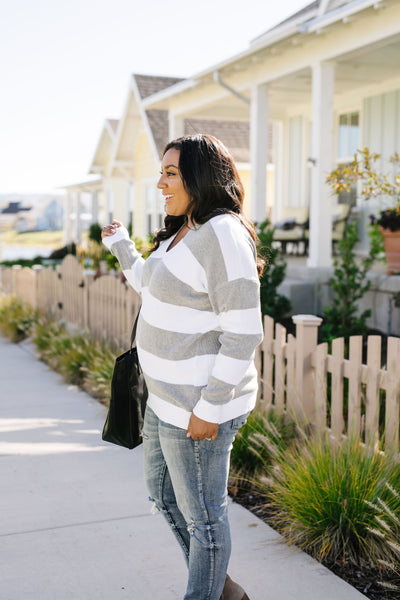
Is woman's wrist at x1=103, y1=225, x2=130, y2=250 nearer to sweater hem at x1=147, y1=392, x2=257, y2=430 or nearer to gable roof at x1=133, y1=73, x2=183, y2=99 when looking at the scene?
sweater hem at x1=147, y1=392, x2=257, y2=430

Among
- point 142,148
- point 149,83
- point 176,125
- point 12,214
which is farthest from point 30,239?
point 176,125

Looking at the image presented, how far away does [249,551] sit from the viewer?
3.60 m

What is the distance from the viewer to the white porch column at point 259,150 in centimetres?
1085

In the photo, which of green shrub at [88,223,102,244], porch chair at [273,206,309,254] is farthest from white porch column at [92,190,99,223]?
porch chair at [273,206,309,254]

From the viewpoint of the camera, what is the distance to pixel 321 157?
9344 millimetres

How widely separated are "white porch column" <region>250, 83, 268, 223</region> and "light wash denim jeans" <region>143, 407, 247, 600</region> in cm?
852

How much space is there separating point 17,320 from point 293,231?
516 centimetres

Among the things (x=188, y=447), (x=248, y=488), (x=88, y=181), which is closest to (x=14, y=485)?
(x=248, y=488)

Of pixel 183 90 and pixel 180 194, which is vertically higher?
pixel 183 90

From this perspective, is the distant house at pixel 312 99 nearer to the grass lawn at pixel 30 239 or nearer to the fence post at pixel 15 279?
the fence post at pixel 15 279

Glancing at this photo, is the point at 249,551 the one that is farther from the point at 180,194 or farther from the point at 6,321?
the point at 6,321

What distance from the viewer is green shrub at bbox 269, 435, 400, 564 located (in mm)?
3436

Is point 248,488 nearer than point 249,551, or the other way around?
point 249,551

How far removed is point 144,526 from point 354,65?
814 cm
